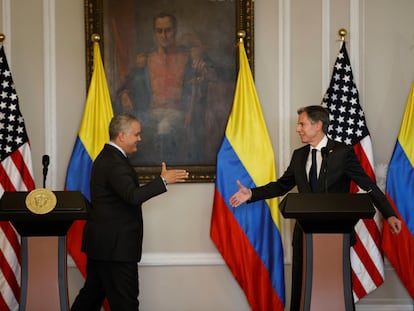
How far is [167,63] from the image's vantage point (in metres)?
4.86

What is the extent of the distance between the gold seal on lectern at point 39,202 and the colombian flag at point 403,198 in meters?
2.69

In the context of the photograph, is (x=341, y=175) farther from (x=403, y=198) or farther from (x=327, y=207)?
(x=403, y=198)

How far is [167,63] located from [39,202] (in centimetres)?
184

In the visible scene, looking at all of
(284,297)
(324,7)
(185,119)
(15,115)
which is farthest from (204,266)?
(324,7)

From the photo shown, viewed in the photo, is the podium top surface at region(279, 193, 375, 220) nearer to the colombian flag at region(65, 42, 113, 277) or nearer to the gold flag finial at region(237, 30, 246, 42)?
the gold flag finial at region(237, 30, 246, 42)

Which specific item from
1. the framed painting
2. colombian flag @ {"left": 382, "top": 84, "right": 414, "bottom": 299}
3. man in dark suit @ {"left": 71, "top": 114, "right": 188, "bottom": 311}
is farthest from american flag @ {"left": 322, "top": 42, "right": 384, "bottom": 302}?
man in dark suit @ {"left": 71, "top": 114, "right": 188, "bottom": 311}

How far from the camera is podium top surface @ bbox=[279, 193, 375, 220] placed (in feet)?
11.2

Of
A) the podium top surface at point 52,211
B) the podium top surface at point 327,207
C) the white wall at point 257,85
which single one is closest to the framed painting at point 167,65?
the white wall at point 257,85

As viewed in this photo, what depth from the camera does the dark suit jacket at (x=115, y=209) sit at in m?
3.69

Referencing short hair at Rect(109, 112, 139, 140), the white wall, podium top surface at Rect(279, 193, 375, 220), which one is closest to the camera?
podium top surface at Rect(279, 193, 375, 220)

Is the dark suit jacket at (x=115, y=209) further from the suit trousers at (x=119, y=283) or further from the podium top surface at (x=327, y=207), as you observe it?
the podium top surface at (x=327, y=207)

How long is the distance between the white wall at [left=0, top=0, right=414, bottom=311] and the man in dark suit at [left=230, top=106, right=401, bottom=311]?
0.78 m

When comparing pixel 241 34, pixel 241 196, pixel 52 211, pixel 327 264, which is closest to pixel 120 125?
pixel 52 211

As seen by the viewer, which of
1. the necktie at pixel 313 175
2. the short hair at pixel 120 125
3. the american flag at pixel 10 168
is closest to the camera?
the short hair at pixel 120 125
